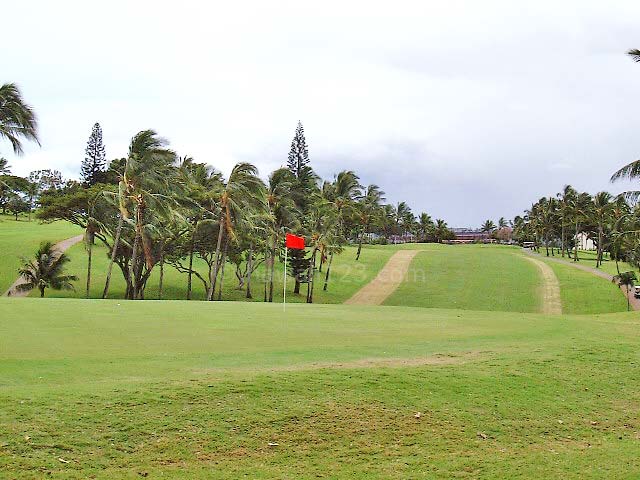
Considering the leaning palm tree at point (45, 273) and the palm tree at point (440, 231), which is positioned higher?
the palm tree at point (440, 231)

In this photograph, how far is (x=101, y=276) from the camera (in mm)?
59031

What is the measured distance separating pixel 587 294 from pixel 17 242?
56254mm

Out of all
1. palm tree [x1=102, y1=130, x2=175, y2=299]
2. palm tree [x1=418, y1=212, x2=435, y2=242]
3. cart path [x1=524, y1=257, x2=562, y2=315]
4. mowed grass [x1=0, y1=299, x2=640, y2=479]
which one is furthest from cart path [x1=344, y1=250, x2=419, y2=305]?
palm tree [x1=418, y1=212, x2=435, y2=242]

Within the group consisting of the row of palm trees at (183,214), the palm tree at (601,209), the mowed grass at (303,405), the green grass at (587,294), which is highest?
the palm tree at (601,209)

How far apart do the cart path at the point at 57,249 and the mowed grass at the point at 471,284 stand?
30.2 metres

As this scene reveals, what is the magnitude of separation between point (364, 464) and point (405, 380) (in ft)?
11.1

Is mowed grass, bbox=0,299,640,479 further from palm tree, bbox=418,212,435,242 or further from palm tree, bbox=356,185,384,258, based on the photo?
palm tree, bbox=418,212,435,242

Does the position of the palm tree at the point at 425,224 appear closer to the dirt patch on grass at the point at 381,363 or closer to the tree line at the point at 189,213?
the tree line at the point at 189,213

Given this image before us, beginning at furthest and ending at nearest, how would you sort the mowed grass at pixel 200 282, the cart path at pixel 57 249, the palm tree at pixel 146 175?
the mowed grass at pixel 200 282 < the cart path at pixel 57 249 < the palm tree at pixel 146 175

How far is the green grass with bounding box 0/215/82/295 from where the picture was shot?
56.4 metres

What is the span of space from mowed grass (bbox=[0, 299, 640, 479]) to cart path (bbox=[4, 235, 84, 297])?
37478 millimetres

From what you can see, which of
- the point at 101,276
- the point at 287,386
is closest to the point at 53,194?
the point at 101,276

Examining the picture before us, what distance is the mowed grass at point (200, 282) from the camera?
2201 inches

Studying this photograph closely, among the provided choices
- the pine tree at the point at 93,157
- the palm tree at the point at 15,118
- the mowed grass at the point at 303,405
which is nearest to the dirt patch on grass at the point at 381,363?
the mowed grass at the point at 303,405
